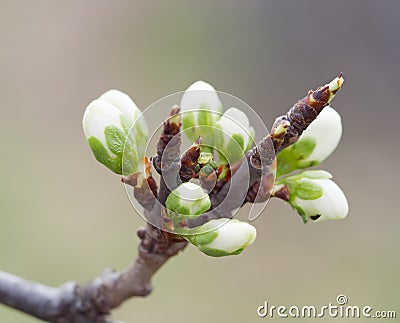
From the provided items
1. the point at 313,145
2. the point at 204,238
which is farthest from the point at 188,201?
the point at 313,145

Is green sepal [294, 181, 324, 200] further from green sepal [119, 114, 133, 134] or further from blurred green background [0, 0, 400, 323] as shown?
blurred green background [0, 0, 400, 323]

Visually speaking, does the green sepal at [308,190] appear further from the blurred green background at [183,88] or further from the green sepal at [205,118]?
the blurred green background at [183,88]

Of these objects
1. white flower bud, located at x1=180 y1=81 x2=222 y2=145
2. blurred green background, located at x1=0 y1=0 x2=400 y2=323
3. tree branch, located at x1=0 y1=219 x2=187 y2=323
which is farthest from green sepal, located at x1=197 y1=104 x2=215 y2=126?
blurred green background, located at x1=0 y1=0 x2=400 y2=323

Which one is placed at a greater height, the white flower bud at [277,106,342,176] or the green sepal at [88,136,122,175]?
the white flower bud at [277,106,342,176]

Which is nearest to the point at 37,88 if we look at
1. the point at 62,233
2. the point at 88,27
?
the point at 88,27

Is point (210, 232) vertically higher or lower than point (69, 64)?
lower

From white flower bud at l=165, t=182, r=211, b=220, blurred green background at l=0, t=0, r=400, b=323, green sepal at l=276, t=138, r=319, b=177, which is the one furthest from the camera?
blurred green background at l=0, t=0, r=400, b=323

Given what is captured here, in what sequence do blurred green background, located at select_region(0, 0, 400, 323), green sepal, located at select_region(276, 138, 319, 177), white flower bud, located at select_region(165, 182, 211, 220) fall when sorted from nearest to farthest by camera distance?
white flower bud, located at select_region(165, 182, 211, 220) < green sepal, located at select_region(276, 138, 319, 177) < blurred green background, located at select_region(0, 0, 400, 323)

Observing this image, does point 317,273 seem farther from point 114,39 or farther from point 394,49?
point 114,39
